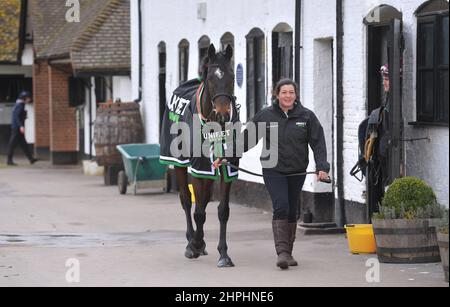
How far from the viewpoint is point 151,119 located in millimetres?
25203

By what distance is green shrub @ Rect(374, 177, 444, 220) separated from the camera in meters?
12.0

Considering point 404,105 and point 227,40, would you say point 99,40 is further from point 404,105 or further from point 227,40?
point 404,105

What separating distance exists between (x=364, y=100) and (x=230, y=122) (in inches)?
116

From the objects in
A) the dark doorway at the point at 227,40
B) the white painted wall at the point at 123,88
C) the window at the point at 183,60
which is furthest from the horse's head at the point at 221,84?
the white painted wall at the point at 123,88

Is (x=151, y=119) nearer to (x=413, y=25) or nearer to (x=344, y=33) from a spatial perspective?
(x=344, y=33)

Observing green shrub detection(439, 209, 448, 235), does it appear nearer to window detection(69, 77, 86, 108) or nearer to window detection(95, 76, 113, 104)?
window detection(95, 76, 113, 104)

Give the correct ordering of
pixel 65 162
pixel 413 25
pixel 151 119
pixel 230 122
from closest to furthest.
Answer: pixel 230 122, pixel 413 25, pixel 151 119, pixel 65 162

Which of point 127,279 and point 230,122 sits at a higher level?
point 230,122

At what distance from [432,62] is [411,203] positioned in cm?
177

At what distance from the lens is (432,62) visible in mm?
12992

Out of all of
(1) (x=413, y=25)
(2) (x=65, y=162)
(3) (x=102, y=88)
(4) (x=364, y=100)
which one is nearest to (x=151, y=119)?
(3) (x=102, y=88)

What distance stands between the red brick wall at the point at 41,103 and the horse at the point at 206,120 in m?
21.3

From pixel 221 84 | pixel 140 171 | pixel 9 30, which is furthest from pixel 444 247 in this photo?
pixel 9 30

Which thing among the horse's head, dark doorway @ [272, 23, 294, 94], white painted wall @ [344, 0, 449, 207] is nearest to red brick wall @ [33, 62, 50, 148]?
→ dark doorway @ [272, 23, 294, 94]
